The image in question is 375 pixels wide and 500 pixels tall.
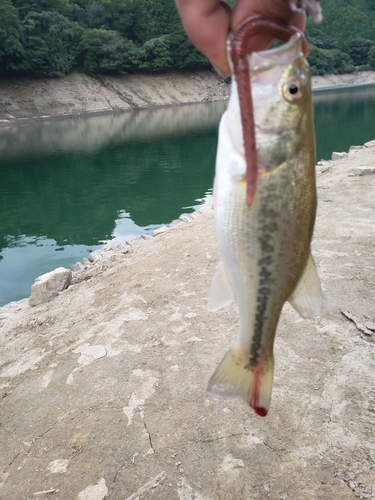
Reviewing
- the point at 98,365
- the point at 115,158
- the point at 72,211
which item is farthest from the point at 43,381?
the point at 115,158

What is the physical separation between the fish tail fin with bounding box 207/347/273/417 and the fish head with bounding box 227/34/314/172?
3.15ft

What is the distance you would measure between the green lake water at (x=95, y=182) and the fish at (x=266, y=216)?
9.40 meters

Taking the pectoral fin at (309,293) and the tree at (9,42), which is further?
the tree at (9,42)

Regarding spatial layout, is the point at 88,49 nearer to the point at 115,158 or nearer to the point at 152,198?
the point at 115,158

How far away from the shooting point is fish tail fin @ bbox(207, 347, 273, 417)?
198cm

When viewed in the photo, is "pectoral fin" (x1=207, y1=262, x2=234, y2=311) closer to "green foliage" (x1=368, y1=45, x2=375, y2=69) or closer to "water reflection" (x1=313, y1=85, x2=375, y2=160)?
"water reflection" (x1=313, y1=85, x2=375, y2=160)

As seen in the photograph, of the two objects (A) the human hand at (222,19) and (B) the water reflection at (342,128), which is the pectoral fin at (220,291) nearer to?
(A) the human hand at (222,19)

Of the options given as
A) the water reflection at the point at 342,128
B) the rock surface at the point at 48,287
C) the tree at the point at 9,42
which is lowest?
the water reflection at the point at 342,128

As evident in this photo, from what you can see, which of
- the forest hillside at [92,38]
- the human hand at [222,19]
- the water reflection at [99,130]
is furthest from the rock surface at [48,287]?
the forest hillside at [92,38]

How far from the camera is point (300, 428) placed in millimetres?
3904

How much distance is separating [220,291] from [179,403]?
278 cm

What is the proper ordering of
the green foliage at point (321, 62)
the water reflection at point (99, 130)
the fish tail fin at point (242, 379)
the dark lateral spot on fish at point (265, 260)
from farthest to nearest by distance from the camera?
the green foliage at point (321, 62) < the water reflection at point (99, 130) < the fish tail fin at point (242, 379) < the dark lateral spot on fish at point (265, 260)

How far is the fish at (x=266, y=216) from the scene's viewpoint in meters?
1.62

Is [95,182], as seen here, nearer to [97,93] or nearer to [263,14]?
[263,14]
